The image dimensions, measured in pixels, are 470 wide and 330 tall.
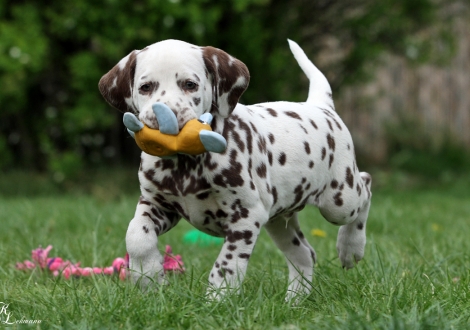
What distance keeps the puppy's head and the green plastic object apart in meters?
2.17

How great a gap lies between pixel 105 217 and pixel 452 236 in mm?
2880

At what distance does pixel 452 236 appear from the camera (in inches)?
210

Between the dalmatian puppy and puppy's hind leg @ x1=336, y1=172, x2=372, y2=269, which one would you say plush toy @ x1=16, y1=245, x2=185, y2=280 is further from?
puppy's hind leg @ x1=336, y1=172, x2=372, y2=269

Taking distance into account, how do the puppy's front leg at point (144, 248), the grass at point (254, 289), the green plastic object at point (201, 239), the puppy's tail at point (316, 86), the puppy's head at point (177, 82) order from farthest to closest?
the green plastic object at point (201, 239)
the puppy's tail at point (316, 86)
the puppy's front leg at point (144, 248)
the puppy's head at point (177, 82)
the grass at point (254, 289)

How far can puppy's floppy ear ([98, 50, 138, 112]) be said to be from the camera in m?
3.20

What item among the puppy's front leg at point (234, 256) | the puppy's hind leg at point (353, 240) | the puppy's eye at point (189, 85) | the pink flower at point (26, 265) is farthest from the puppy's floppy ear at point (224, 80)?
the pink flower at point (26, 265)

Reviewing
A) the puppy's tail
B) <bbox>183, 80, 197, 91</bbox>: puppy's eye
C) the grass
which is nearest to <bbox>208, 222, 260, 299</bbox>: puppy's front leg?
the grass

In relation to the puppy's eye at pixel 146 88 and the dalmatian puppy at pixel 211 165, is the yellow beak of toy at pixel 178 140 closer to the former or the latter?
the dalmatian puppy at pixel 211 165

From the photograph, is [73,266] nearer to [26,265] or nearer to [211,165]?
[26,265]

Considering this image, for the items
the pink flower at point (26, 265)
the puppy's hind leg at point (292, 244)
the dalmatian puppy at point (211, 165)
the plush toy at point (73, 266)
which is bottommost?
the pink flower at point (26, 265)

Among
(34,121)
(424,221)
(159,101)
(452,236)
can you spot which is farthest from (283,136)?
(34,121)

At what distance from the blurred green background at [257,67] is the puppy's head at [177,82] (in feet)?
17.6

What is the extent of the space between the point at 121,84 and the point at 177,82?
0.33 meters

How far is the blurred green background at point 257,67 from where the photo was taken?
8828 millimetres
